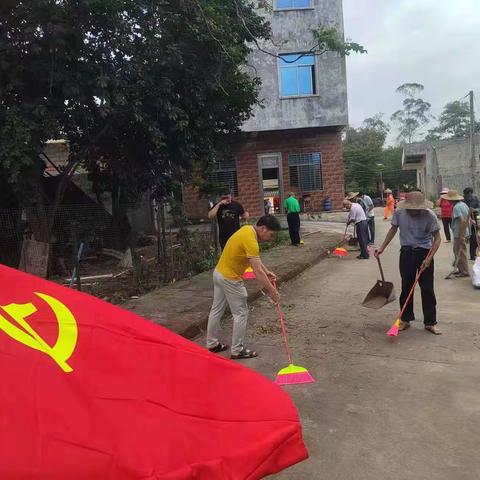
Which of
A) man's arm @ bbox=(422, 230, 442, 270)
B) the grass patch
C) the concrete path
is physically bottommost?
the concrete path

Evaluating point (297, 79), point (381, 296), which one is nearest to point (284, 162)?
point (297, 79)

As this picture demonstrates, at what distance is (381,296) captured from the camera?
23.0ft

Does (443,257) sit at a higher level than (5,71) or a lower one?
lower

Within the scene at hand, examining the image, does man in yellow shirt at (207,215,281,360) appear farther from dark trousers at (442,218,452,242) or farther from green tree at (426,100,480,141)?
green tree at (426,100,480,141)

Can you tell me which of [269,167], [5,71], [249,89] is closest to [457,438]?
[5,71]

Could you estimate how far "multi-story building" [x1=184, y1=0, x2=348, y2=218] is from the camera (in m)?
24.5

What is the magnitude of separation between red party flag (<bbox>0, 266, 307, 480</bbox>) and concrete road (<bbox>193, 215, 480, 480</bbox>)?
2.99 ft

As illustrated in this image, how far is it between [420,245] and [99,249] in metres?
8.44

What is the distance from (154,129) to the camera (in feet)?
30.6

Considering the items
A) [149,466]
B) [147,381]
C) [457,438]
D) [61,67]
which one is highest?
[61,67]

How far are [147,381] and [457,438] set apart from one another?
246cm

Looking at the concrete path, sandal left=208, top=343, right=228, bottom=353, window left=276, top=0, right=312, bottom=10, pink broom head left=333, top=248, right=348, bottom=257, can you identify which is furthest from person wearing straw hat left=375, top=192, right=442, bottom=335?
window left=276, top=0, right=312, bottom=10

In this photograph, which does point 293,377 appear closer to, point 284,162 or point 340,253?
point 340,253

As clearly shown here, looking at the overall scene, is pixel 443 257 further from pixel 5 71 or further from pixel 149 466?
pixel 149 466
